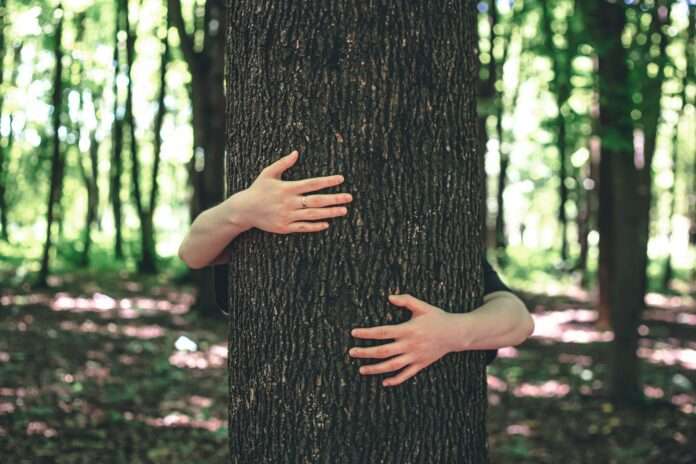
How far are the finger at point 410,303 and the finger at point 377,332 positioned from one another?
0.26 ft

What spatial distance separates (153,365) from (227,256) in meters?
7.04

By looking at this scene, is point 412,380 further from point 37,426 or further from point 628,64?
point 628,64

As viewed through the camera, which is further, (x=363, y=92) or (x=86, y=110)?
(x=86, y=110)

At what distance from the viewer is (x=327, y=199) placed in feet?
7.48

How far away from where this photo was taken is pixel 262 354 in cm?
240

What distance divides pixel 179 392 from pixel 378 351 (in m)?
6.64

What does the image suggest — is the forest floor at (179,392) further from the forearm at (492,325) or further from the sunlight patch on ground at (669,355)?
the forearm at (492,325)

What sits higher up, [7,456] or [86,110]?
[86,110]

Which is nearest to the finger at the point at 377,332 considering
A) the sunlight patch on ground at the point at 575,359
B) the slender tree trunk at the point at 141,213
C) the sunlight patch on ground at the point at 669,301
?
the sunlight patch on ground at the point at 575,359

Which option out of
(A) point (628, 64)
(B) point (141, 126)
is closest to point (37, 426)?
(A) point (628, 64)

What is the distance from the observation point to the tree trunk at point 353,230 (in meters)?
2.30

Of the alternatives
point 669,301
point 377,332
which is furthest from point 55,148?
point 669,301

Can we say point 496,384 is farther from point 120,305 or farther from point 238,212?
point 238,212

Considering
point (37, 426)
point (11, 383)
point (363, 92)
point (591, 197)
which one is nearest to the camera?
point (363, 92)
